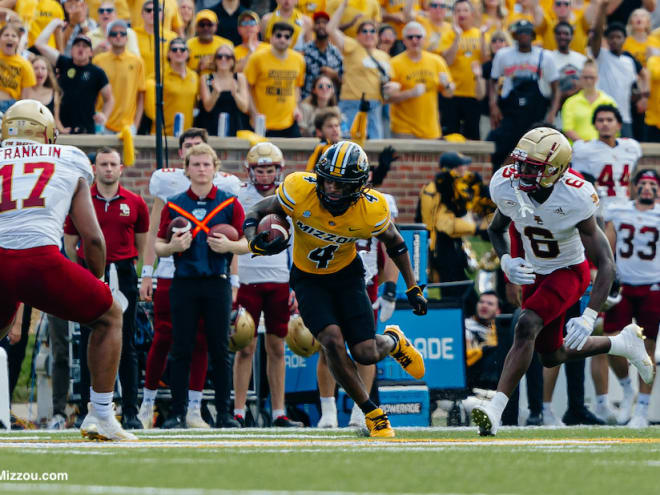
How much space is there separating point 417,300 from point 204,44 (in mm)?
7325

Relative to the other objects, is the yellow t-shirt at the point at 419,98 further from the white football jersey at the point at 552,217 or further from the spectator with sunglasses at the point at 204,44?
the white football jersey at the point at 552,217

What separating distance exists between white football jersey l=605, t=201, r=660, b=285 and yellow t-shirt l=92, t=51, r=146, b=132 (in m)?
5.14

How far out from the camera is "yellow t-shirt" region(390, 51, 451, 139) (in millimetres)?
15766

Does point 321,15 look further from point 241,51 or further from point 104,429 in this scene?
point 104,429

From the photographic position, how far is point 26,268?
7.09 meters

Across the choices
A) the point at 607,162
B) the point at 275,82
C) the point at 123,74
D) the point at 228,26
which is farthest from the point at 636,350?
the point at 228,26

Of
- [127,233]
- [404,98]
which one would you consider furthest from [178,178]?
[404,98]

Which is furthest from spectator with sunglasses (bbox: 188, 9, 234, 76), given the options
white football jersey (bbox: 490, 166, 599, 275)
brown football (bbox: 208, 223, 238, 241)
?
white football jersey (bbox: 490, 166, 599, 275)

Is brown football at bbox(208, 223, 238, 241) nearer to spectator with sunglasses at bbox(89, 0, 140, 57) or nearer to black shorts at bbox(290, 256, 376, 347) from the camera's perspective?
black shorts at bbox(290, 256, 376, 347)

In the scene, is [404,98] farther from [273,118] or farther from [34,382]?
[34,382]

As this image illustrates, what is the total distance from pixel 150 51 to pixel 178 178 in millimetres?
4538

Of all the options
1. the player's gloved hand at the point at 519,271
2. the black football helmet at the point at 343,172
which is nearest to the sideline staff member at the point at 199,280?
the black football helmet at the point at 343,172

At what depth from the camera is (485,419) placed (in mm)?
8188

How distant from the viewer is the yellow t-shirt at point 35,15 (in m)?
14.7
